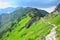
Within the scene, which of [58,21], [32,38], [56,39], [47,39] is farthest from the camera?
[58,21]

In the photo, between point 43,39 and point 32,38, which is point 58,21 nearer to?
point 32,38

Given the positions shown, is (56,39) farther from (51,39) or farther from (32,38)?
(32,38)

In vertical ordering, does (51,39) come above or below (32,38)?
below

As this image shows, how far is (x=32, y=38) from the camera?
16912cm

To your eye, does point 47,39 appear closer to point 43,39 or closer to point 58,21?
point 43,39

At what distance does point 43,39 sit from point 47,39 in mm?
4587

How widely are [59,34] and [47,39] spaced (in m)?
10.5

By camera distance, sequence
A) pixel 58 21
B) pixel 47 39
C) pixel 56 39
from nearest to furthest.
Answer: pixel 56 39, pixel 47 39, pixel 58 21

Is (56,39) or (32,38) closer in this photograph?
(56,39)

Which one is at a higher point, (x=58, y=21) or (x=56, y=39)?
(x=58, y=21)

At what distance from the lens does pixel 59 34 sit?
122188 mm

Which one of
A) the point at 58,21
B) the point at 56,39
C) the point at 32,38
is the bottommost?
the point at 56,39

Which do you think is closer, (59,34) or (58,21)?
Answer: (59,34)

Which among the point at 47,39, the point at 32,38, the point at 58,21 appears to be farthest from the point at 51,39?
the point at 58,21
